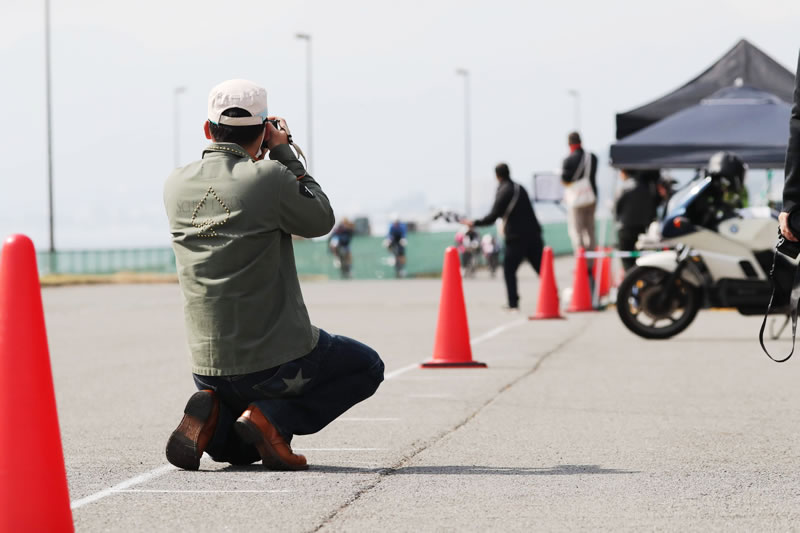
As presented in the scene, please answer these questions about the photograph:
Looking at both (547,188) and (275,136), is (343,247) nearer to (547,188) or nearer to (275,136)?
(547,188)

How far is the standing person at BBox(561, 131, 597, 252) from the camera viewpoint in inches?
787

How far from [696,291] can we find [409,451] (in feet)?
24.8

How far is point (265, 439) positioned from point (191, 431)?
0.30 meters

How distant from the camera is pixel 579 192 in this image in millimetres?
19984

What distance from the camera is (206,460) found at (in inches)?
272

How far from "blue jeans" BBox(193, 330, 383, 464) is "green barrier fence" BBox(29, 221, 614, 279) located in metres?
33.9

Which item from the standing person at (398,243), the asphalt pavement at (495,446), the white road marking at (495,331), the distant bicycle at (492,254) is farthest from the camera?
the standing person at (398,243)

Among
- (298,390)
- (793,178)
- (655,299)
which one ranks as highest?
(793,178)

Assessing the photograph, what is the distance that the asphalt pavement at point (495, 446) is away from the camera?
540 cm

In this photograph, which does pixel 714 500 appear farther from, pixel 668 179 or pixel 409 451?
pixel 668 179

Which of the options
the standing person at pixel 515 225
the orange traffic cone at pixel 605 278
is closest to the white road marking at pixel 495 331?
the standing person at pixel 515 225

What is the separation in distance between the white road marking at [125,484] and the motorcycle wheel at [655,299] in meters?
8.18

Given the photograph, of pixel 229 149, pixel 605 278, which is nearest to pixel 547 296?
pixel 605 278

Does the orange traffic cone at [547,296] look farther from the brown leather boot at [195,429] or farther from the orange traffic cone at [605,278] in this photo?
the brown leather boot at [195,429]
